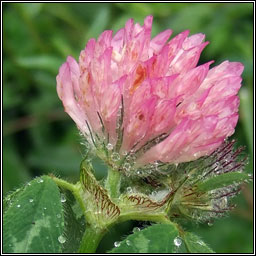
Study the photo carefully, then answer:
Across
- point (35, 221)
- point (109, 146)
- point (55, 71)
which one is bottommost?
point (35, 221)

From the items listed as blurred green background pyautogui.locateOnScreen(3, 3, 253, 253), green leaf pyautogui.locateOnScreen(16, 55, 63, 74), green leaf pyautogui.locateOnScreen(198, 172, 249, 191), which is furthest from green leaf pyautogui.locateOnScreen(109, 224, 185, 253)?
green leaf pyautogui.locateOnScreen(16, 55, 63, 74)

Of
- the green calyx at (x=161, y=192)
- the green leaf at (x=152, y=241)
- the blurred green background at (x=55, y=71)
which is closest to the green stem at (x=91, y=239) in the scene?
the green calyx at (x=161, y=192)

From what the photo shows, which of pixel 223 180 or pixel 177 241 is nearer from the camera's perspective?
pixel 177 241

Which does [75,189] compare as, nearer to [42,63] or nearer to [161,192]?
[161,192]

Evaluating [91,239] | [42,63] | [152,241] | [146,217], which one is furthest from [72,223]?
[42,63]

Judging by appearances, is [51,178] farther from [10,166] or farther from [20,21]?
[20,21]

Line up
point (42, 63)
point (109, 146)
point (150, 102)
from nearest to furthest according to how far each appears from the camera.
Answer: point (150, 102)
point (109, 146)
point (42, 63)

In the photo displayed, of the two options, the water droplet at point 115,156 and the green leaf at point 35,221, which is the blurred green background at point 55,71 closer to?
the water droplet at point 115,156

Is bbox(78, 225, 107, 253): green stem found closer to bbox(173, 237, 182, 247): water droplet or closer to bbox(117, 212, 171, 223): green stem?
bbox(117, 212, 171, 223): green stem
